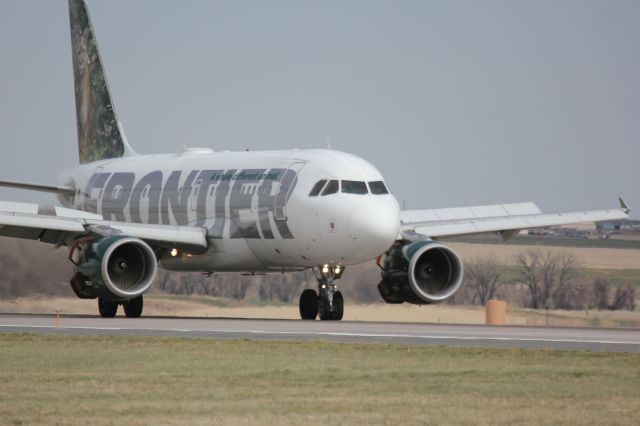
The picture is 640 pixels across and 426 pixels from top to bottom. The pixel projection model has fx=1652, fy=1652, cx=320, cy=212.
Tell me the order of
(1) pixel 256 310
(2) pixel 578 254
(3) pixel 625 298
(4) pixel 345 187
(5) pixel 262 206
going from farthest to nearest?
(2) pixel 578 254 < (3) pixel 625 298 < (1) pixel 256 310 < (5) pixel 262 206 < (4) pixel 345 187

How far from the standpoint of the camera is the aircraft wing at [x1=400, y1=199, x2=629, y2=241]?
44.0 metres

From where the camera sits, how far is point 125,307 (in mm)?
43344

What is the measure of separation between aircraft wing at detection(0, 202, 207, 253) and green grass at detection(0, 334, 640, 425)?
1124cm

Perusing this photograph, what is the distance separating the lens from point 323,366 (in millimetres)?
24031

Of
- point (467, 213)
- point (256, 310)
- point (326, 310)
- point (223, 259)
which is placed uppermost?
point (467, 213)

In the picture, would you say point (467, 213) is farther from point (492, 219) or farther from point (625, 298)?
point (625, 298)

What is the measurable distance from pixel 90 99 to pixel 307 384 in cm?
3585

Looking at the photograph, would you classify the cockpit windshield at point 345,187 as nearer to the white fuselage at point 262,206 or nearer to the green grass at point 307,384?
the white fuselage at point 262,206

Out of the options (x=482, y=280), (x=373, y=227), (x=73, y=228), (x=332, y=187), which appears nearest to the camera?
(x=373, y=227)

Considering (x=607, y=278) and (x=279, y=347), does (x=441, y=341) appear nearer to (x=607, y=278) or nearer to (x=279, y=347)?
(x=279, y=347)

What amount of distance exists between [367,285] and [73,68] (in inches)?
501

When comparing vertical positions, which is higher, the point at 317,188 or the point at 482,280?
the point at 317,188

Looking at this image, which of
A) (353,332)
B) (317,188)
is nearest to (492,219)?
(317,188)

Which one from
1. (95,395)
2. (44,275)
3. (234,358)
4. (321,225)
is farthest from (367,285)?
(95,395)
